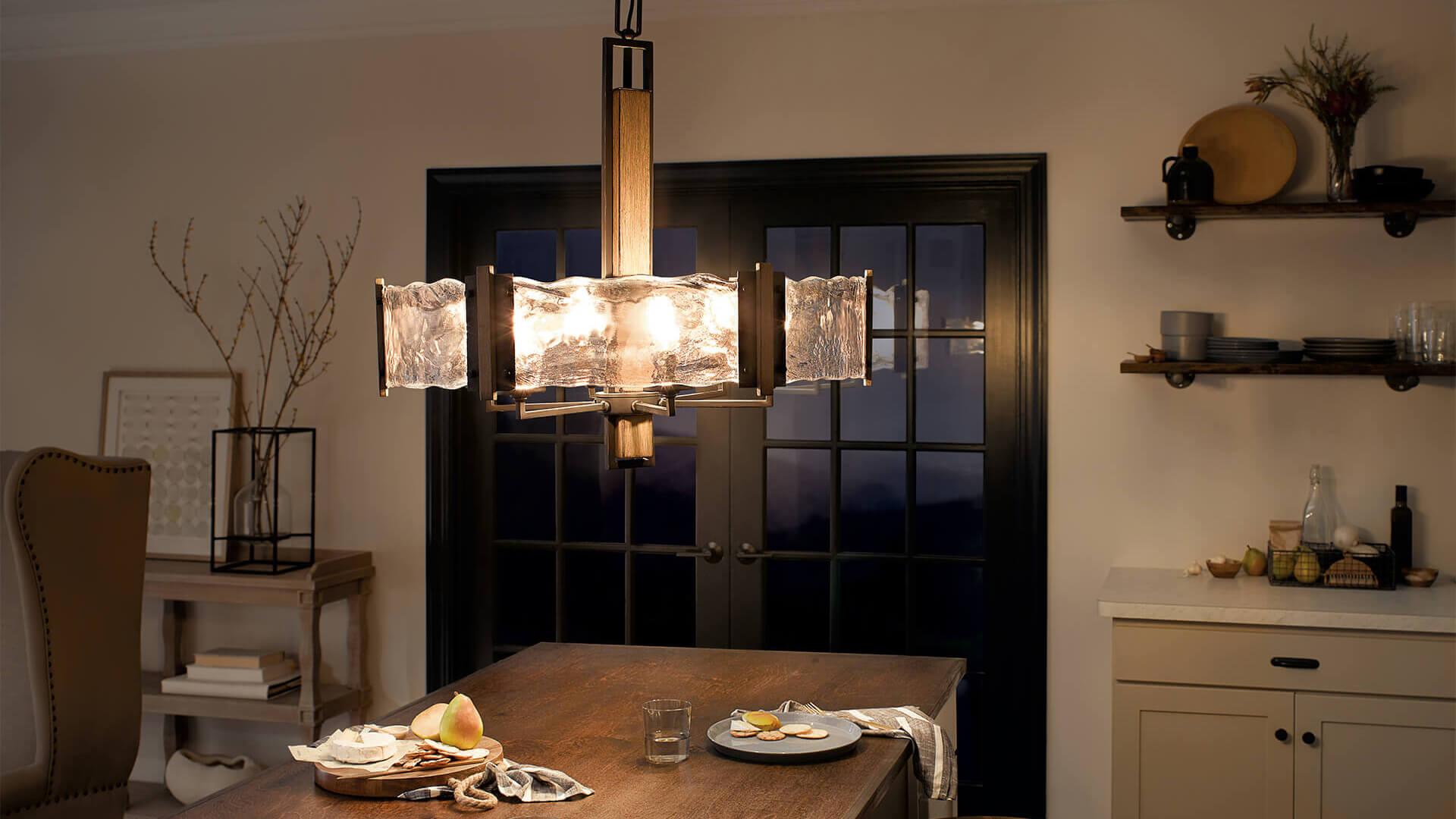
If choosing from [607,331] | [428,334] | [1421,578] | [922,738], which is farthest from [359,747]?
[1421,578]

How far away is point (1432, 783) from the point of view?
304 cm

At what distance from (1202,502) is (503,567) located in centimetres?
222

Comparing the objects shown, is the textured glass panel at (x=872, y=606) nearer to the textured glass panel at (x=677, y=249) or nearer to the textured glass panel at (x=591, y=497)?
the textured glass panel at (x=591, y=497)

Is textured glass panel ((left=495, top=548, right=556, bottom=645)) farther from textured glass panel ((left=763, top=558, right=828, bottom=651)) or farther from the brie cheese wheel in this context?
the brie cheese wheel

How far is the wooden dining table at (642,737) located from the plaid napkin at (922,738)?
0.03 metres

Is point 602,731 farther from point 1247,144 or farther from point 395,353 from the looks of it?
point 1247,144

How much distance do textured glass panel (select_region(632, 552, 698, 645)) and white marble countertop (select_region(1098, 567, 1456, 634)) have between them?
1306 mm

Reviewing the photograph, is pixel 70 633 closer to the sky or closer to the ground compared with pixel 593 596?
closer to the sky

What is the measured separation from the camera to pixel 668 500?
13.2ft

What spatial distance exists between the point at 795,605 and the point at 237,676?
5.94ft

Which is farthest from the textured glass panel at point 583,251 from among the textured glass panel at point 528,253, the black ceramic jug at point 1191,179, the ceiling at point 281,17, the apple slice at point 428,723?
the apple slice at point 428,723

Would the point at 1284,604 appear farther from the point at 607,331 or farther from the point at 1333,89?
the point at 607,331

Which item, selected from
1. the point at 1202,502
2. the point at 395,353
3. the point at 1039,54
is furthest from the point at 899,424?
the point at 395,353

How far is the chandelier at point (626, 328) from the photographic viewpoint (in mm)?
1719
